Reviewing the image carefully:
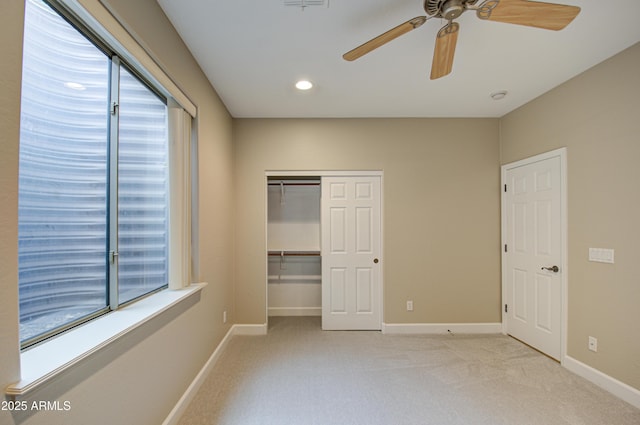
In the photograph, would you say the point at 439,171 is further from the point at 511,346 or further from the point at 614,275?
the point at 511,346

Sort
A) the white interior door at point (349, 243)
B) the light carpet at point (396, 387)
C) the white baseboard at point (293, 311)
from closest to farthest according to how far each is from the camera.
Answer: the light carpet at point (396, 387)
the white interior door at point (349, 243)
the white baseboard at point (293, 311)

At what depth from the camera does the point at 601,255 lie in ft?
7.17

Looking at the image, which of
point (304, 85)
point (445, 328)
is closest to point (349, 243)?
point (445, 328)

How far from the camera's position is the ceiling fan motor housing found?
1.38 meters

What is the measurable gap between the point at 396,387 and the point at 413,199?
6.79ft

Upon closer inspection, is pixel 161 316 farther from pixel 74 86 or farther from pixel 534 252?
pixel 534 252

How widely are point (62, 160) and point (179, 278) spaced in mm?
1081

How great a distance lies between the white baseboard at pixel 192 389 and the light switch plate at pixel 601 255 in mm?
3405

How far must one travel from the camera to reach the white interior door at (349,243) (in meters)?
3.43

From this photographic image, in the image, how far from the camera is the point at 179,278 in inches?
78.3

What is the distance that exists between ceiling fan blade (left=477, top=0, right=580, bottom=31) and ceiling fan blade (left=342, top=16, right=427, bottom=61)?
0.31 metres

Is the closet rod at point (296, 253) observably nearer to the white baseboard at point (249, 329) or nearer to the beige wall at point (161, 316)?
the beige wall at point (161, 316)

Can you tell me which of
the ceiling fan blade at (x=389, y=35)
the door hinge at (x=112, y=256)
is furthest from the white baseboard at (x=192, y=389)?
the ceiling fan blade at (x=389, y=35)

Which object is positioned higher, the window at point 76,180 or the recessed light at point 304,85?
the recessed light at point 304,85
